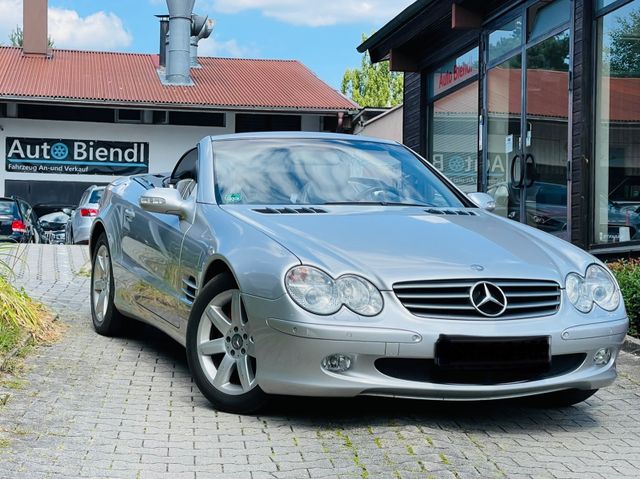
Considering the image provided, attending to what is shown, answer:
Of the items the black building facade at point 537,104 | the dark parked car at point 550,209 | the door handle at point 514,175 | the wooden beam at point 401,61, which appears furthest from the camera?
the wooden beam at point 401,61

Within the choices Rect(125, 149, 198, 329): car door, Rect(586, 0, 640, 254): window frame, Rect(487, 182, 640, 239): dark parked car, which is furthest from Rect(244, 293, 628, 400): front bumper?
Rect(586, 0, 640, 254): window frame

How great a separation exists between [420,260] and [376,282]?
0.29 metres

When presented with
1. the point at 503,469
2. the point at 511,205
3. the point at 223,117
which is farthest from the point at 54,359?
the point at 223,117

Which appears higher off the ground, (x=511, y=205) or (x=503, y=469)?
(x=511, y=205)

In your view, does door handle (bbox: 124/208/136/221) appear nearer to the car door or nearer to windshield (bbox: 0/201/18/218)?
the car door

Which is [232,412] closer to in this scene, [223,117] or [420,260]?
[420,260]

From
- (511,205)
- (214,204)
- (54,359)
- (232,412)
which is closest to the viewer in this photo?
(232,412)

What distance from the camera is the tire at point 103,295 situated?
22.6 ft

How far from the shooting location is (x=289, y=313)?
4.24 metres

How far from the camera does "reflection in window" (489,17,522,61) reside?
12000 millimetres

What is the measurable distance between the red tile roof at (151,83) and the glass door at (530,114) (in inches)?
684

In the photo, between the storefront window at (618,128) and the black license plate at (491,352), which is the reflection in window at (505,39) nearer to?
the storefront window at (618,128)

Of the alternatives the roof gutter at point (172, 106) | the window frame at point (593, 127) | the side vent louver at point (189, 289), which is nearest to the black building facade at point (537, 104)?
the window frame at point (593, 127)

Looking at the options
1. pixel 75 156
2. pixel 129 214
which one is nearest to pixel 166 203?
pixel 129 214
